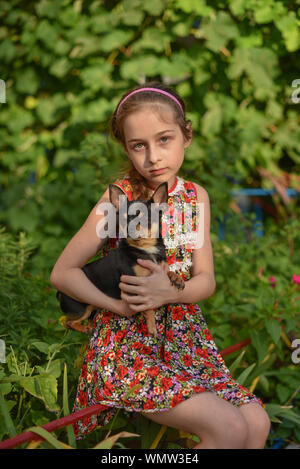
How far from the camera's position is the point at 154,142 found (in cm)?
208

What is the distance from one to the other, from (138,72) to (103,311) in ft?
10.4

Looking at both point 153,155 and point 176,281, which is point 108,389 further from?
point 153,155

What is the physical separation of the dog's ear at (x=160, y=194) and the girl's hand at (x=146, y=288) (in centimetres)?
24

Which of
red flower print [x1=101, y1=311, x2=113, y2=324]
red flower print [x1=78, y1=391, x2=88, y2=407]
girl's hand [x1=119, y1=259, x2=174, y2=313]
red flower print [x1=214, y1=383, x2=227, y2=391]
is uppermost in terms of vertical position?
girl's hand [x1=119, y1=259, x2=174, y2=313]

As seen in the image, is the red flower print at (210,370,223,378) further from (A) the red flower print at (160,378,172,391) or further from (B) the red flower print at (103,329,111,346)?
(B) the red flower print at (103,329,111,346)

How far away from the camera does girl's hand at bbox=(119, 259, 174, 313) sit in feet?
6.38

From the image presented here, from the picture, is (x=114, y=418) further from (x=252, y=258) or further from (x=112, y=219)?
(x=252, y=258)

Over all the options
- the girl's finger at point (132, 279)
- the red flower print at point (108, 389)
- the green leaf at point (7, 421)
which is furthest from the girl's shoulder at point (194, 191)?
the green leaf at point (7, 421)

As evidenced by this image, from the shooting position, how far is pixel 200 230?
90.4 inches

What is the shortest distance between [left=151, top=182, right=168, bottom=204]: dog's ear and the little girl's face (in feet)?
0.53

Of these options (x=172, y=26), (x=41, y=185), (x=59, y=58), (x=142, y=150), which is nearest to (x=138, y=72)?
(x=172, y=26)

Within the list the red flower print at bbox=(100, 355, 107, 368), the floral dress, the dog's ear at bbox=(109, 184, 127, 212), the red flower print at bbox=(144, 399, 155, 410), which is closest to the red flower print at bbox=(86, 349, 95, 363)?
the floral dress

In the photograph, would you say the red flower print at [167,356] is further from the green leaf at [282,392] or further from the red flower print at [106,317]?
the green leaf at [282,392]

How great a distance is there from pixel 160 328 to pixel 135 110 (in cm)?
93
